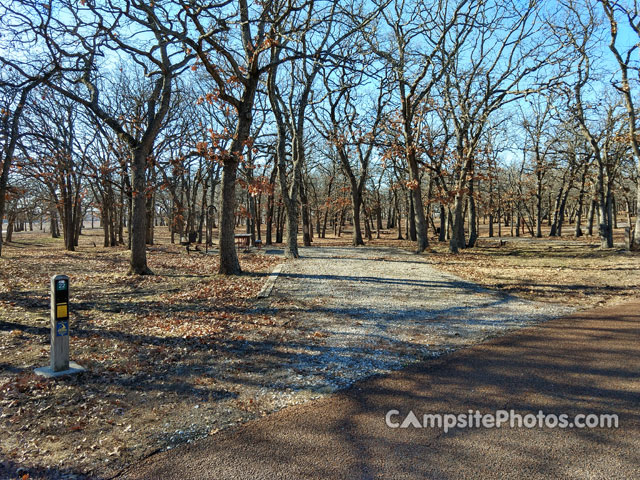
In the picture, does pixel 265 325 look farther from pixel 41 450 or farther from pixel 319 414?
pixel 41 450

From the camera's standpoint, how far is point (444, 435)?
306 centimetres

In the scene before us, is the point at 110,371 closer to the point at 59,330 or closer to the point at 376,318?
the point at 59,330

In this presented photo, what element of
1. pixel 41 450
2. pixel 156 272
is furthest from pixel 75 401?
pixel 156 272

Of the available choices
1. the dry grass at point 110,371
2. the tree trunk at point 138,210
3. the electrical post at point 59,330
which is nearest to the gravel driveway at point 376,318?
the dry grass at point 110,371

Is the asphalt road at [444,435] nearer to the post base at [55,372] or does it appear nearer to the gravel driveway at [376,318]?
the gravel driveway at [376,318]

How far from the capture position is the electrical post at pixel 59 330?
4199 millimetres

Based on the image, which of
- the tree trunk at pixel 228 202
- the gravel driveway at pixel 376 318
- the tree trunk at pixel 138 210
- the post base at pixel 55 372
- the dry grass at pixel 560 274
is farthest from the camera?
the tree trunk at pixel 138 210

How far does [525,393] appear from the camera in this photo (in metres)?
3.74

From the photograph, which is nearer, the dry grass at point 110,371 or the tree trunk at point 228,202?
the dry grass at point 110,371

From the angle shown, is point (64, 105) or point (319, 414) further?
point (64, 105)

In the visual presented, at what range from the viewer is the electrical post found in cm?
420

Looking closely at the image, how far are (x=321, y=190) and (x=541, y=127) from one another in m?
27.7

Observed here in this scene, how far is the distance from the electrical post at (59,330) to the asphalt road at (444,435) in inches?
86.2

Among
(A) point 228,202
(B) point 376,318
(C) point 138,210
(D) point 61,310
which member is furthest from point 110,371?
(C) point 138,210
